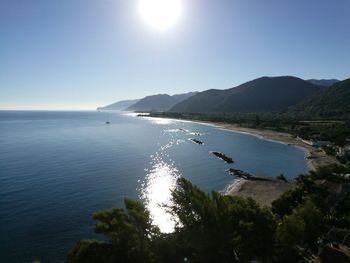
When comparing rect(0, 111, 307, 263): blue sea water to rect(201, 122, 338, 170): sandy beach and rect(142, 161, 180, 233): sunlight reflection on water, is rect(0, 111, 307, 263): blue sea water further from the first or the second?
rect(201, 122, 338, 170): sandy beach

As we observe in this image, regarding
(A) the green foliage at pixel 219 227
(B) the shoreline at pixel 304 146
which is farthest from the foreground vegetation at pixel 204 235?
(B) the shoreline at pixel 304 146

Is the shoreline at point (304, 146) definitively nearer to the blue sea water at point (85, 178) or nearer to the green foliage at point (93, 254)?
the blue sea water at point (85, 178)

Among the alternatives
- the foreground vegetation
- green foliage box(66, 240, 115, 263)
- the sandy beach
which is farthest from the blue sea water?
the foreground vegetation

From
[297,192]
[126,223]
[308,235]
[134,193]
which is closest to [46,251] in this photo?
[126,223]

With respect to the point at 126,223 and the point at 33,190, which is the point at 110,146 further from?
the point at 126,223

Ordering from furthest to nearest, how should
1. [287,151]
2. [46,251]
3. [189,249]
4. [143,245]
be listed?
[287,151]
[46,251]
[189,249]
[143,245]

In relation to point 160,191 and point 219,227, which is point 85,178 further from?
point 219,227

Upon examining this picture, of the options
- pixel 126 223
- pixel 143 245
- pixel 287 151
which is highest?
pixel 126 223
